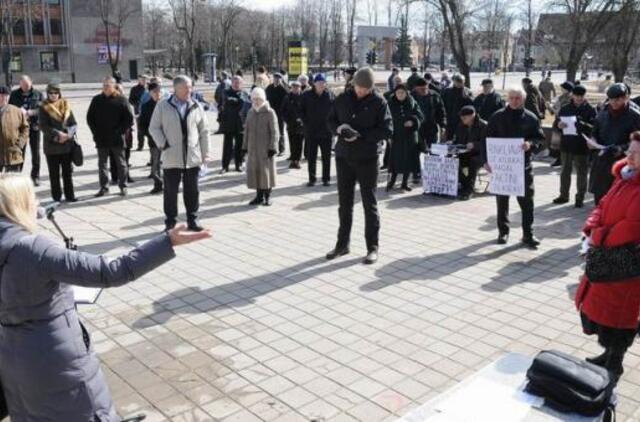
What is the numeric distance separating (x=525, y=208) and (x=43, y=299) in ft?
20.5

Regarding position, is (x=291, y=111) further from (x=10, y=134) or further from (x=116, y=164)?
(x=10, y=134)

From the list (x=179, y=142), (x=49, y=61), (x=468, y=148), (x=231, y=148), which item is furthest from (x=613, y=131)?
(x=49, y=61)

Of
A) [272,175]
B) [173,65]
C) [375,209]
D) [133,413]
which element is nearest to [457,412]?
[133,413]

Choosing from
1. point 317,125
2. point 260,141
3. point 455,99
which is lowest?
point 260,141

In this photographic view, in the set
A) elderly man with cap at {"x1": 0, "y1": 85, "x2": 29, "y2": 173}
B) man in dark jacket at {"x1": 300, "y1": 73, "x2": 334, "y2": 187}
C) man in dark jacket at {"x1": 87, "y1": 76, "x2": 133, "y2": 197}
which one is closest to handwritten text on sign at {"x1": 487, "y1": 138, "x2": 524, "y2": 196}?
man in dark jacket at {"x1": 300, "y1": 73, "x2": 334, "y2": 187}

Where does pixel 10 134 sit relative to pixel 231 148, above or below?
above

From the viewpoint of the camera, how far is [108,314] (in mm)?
5805

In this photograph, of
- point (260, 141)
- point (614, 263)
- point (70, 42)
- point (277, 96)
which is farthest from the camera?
point (70, 42)

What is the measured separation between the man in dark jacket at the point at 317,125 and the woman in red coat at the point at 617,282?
757 cm

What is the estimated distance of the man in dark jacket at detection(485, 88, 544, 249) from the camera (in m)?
7.67

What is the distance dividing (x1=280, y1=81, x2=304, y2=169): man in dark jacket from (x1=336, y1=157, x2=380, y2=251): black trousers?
21.1 feet

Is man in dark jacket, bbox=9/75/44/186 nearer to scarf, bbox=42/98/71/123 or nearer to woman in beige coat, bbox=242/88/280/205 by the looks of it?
scarf, bbox=42/98/71/123

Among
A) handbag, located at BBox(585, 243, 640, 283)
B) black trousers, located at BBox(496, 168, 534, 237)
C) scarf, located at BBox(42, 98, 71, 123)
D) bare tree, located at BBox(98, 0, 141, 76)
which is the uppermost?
bare tree, located at BBox(98, 0, 141, 76)

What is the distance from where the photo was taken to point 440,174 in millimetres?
10758
